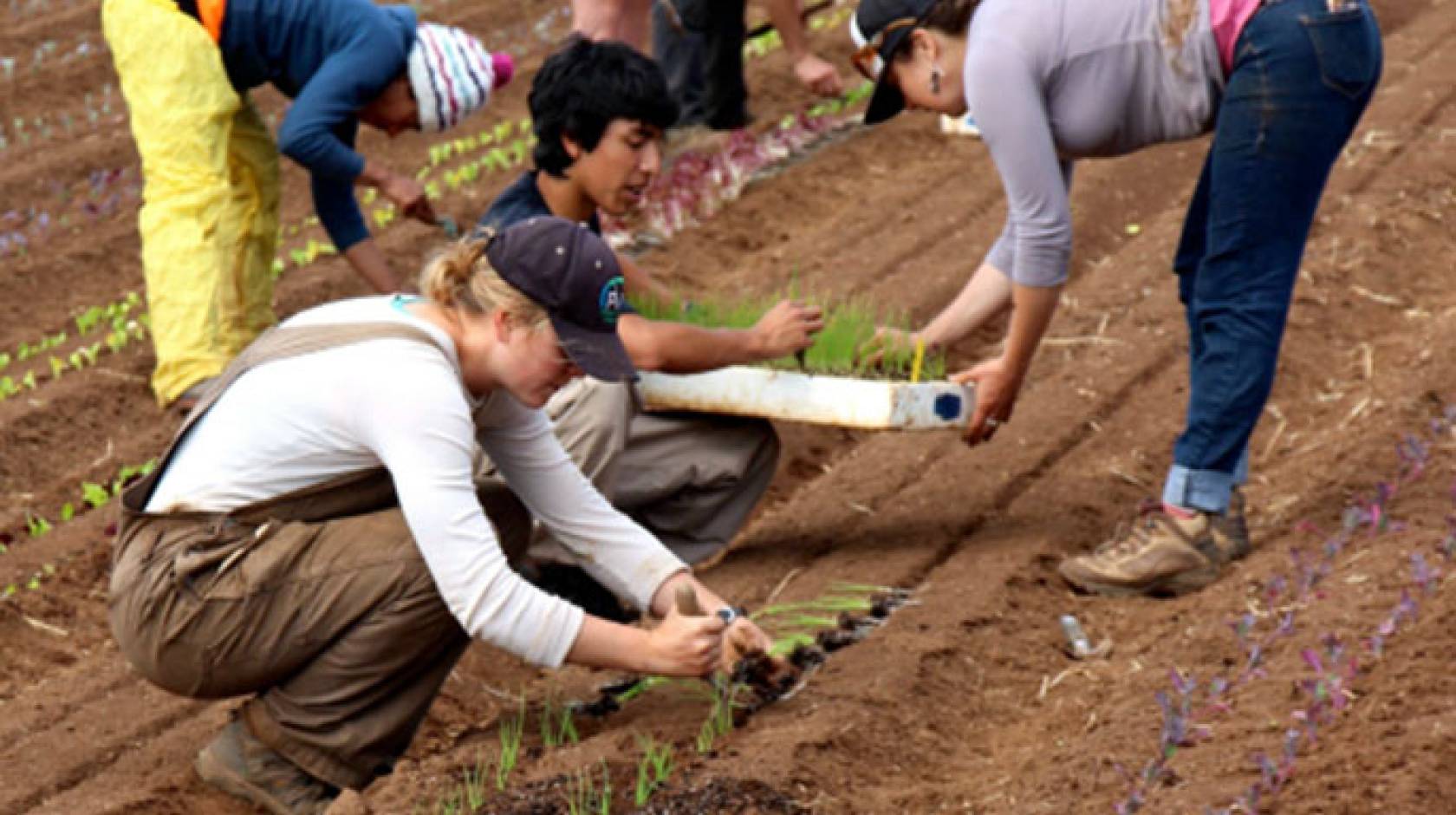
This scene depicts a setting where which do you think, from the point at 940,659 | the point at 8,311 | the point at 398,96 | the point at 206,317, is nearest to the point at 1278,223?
the point at 940,659

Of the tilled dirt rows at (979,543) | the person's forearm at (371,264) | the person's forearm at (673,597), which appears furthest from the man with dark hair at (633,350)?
the person's forearm at (371,264)

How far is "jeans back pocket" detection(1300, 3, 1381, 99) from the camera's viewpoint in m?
4.29

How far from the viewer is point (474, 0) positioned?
39.3 feet

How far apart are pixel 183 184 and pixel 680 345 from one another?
247 centimetres

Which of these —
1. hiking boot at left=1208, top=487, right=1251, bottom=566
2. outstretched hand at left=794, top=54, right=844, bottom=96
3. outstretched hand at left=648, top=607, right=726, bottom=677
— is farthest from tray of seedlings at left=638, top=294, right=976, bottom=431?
outstretched hand at left=794, top=54, right=844, bottom=96

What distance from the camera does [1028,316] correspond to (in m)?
4.46

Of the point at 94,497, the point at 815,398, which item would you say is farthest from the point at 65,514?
the point at 815,398

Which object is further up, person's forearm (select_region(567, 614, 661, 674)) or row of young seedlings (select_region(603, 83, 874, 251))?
person's forearm (select_region(567, 614, 661, 674))

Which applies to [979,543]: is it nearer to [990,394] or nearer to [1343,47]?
[990,394]

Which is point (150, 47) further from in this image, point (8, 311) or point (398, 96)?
point (8, 311)

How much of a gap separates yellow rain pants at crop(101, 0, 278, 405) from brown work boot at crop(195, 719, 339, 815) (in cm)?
260

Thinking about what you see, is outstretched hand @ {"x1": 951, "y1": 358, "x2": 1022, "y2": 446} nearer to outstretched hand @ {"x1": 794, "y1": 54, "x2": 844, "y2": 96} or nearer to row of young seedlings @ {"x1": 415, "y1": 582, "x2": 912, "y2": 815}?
row of young seedlings @ {"x1": 415, "y1": 582, "x2": 912, "y2": 815}

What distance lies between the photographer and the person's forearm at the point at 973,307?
16.5 ft

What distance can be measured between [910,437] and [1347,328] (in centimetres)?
151
